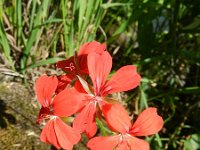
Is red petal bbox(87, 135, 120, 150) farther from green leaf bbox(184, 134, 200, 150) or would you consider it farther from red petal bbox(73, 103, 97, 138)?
green leaf bbox(184, 134, 200, 150)

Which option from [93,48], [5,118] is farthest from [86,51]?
[5,118]

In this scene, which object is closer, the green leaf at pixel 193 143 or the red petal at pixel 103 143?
the red petal at pixel 103 143

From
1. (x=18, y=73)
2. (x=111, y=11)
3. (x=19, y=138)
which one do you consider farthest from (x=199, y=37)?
(x=19, y=138)

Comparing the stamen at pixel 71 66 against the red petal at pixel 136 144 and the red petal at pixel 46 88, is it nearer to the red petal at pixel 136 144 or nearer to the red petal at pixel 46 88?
the red petal at pixel 46 88

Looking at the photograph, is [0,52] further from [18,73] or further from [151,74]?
[151,74]

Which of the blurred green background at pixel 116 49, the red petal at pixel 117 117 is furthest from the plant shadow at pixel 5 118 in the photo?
the red petal at pixel 117 117

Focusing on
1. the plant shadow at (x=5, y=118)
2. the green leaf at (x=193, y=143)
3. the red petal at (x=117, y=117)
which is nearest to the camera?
the red petal at (x=117, y=117)

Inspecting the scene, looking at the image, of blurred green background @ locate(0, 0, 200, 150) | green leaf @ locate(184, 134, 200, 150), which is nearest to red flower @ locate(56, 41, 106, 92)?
blurred green background @ locate(0, 0, 200, 150)
